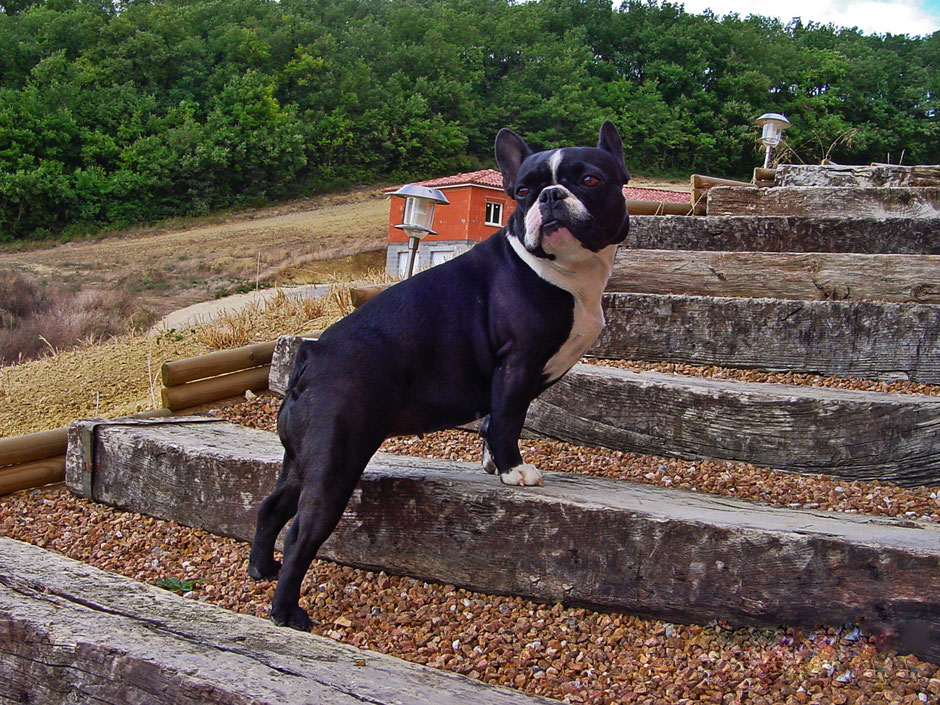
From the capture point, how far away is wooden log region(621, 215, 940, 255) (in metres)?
4.41

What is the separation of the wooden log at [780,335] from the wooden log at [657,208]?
7.08ft

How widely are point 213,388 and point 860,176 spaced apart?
519 cm

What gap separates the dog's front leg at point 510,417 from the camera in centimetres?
217

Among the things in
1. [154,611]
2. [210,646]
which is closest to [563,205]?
[210,646]

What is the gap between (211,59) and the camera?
67.7 ft

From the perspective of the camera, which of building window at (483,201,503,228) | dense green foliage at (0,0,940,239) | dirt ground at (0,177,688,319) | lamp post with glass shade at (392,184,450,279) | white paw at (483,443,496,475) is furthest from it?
building window at (483,201,503,228)

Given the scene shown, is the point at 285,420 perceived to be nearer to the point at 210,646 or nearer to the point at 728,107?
the point at 210,646

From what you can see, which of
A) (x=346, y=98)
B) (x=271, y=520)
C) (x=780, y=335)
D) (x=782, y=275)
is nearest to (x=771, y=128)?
(x=782, y=275)

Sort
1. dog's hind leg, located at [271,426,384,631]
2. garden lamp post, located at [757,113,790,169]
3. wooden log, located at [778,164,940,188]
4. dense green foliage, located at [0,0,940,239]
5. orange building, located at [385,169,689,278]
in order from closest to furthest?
1. dog's hind leg, located at [271,426,384,631]
2. wooden log, located at [778,164,940,188]
3. garden lamp post, located at [757,113,790,169]
4. dense green foliage, located at [0,0,940,239]
5. orange building, located at [385,169,689,278]

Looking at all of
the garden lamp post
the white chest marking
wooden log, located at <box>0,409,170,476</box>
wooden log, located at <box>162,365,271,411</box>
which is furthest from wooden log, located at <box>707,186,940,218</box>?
the garden lamp post

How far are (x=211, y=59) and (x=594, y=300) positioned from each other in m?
21.1

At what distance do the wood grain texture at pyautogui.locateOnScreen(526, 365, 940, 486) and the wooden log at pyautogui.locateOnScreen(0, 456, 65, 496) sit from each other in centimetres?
243

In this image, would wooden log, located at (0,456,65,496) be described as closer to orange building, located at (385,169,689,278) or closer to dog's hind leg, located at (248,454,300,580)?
dog's hind leg, located at (248,454,300,580)

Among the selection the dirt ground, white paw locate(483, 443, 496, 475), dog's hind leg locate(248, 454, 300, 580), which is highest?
white paw locate(483, 443, 496, 475)
